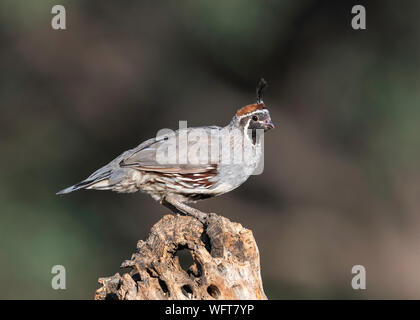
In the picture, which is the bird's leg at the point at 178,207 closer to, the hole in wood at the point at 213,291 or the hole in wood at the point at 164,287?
the hole in wood at the point at 164,287

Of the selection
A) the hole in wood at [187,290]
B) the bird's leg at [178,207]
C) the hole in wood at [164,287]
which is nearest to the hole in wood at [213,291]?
the hole in wood at [187,290]

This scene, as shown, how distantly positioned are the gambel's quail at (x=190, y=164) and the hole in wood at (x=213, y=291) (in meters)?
1.22

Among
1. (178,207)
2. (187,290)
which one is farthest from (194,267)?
(178,207)

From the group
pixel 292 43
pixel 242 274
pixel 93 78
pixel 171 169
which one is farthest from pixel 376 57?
pixel 242 274

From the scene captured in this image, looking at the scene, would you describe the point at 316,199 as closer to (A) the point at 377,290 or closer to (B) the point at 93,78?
(A) the point at 377,290

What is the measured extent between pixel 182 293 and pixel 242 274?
366mm

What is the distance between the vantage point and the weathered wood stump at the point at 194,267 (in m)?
3.84

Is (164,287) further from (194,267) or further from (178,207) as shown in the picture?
(178,207)

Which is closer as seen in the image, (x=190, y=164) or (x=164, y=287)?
(x=164, y=287)

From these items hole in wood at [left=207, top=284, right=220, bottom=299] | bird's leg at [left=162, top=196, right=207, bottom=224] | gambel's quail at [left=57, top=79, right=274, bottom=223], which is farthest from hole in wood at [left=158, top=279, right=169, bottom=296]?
gambel's quail at [left=57, top=79, right=274, bottom=223]

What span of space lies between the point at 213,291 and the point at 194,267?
281 mm

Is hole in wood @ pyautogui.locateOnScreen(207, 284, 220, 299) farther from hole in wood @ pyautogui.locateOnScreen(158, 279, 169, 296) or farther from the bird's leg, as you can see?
the bird's leg

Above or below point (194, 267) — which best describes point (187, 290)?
below

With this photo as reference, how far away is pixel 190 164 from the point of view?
5184mm
